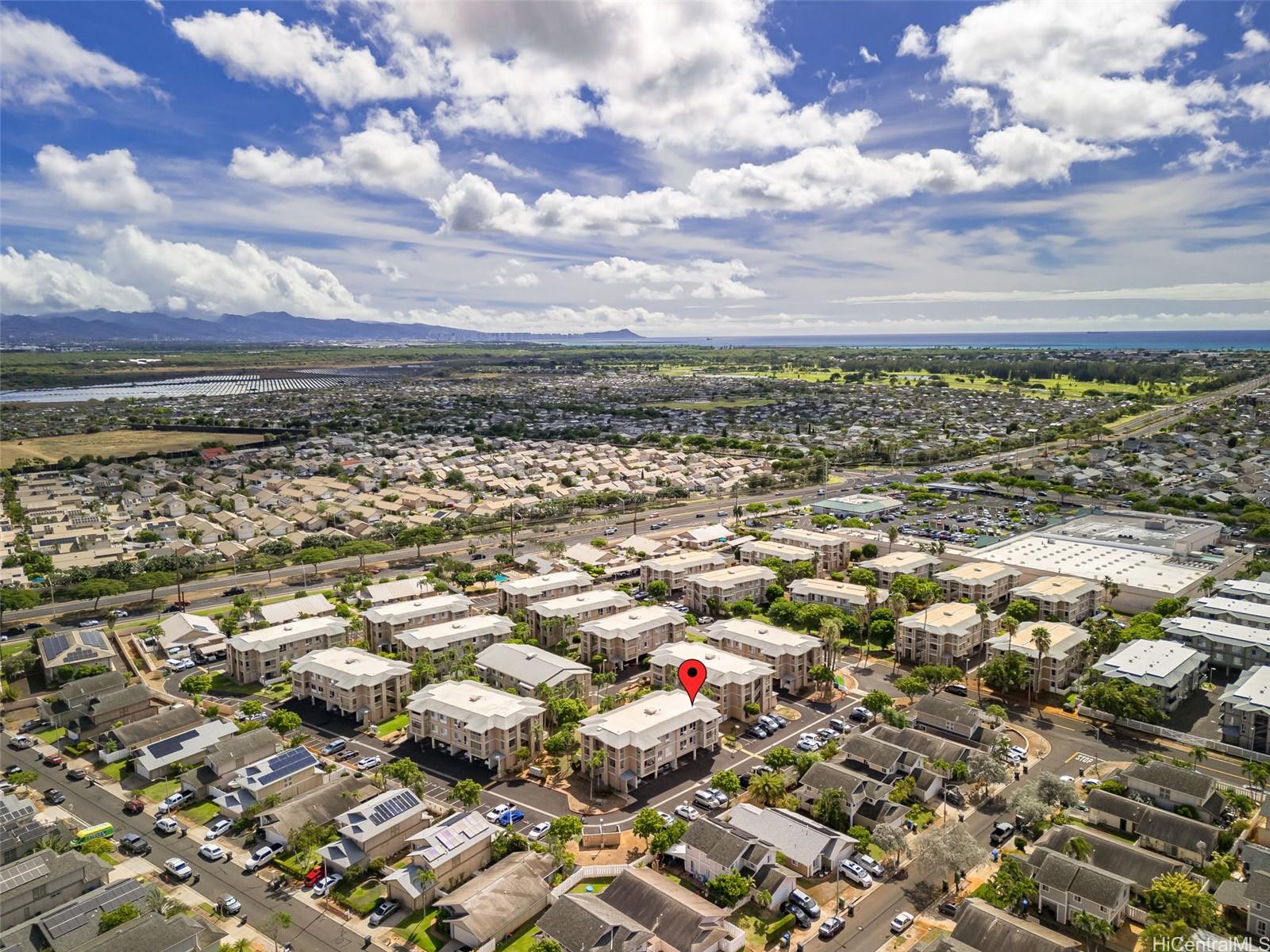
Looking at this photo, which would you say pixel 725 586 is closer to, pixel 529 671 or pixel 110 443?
pixel 529 671

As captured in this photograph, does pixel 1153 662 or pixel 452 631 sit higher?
pixel 1153 662

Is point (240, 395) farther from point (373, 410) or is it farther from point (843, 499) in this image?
point (843, 499)

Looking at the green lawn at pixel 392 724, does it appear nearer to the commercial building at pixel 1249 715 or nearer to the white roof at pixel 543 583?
the white roof at pixel 543 583

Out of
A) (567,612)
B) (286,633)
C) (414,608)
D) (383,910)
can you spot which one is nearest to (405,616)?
(414,608)

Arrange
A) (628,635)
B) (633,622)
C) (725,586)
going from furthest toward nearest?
(725,586) < (633,622) < (628,635)

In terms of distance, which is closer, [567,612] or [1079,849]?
[1079,849]

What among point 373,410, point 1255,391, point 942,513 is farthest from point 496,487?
point 1255,391

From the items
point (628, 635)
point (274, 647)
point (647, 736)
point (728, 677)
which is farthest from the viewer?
point (628, 635)

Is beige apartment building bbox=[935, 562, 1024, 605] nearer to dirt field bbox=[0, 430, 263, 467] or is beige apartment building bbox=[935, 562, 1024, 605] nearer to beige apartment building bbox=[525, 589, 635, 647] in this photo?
beige apartment building bbox=[525, 589, 635, 647]
